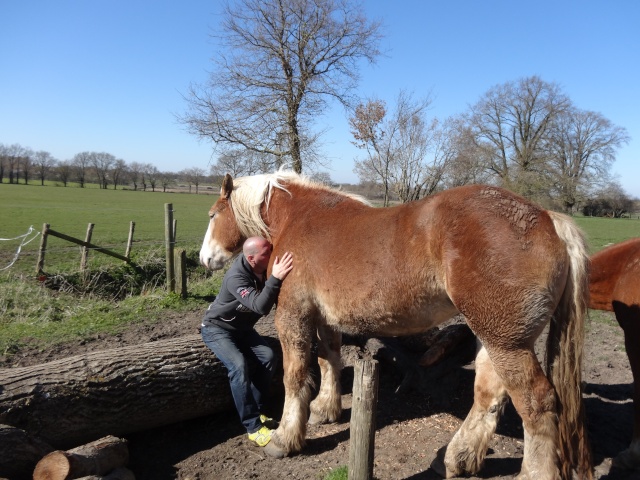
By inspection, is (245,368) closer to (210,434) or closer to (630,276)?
(210,434)

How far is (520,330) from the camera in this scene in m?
2.84

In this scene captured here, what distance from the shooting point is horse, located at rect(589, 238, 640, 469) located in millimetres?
3625

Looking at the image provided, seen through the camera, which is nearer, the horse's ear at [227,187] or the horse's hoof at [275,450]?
the horse's hoof at [275,450]

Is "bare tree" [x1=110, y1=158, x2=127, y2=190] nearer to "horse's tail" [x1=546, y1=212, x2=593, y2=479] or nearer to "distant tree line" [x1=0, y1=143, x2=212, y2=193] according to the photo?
"distant tree line" [x1=0, y1=143, x2=212, y2=193]

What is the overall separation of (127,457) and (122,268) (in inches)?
333

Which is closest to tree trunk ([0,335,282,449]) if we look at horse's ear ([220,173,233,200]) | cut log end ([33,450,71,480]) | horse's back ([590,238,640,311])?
cut log end ([33,450,71,480])

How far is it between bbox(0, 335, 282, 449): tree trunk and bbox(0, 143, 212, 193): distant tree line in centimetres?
6739

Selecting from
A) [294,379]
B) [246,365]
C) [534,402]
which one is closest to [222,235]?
[246,365]

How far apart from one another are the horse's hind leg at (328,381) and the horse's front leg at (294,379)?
46 centimetres

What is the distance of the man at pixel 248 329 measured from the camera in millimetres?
3832

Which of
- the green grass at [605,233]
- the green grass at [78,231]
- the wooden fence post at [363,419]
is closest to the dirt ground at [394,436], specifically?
the wooden fence post at [363,419]

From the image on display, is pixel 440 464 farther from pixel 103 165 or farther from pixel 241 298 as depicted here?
pixel 103 165

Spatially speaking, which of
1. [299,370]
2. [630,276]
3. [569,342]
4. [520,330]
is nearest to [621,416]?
[630,276]

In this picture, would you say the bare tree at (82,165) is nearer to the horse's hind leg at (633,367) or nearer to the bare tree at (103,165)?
the bare tree at (103,165)
